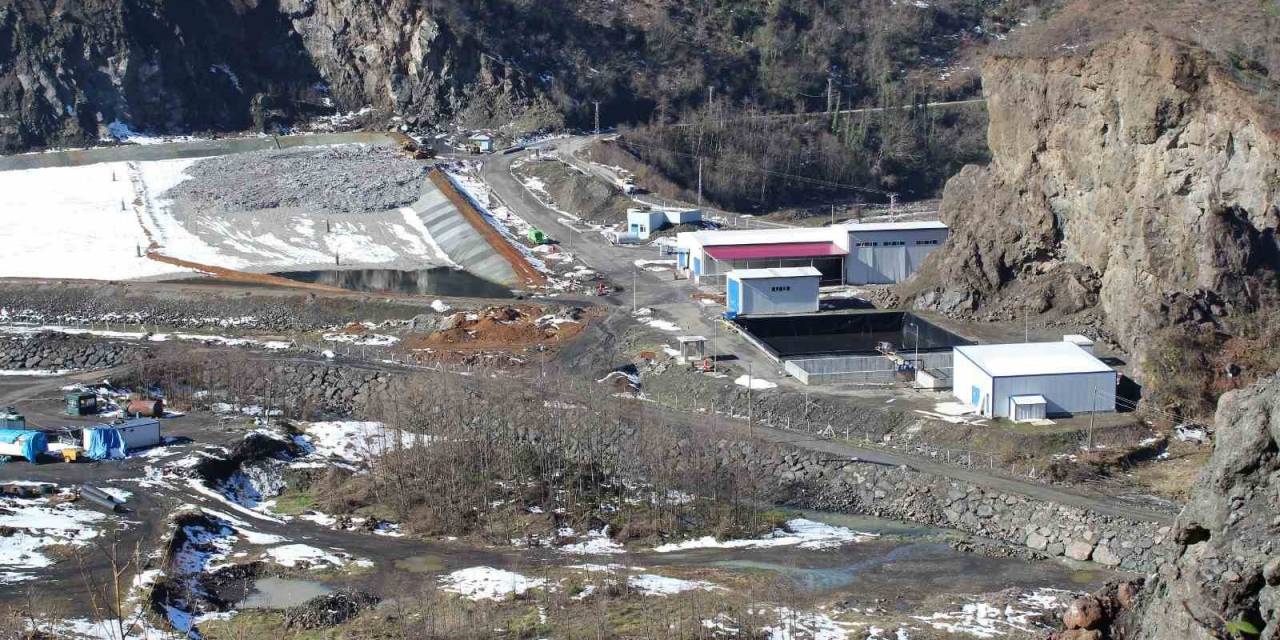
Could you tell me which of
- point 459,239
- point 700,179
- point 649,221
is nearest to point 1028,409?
point 649,221

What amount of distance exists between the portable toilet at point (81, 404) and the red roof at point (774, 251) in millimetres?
24029

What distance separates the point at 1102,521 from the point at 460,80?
67.3 meters

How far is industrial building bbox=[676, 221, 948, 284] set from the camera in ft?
187

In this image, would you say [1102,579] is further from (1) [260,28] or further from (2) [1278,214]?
(1) [260,28]

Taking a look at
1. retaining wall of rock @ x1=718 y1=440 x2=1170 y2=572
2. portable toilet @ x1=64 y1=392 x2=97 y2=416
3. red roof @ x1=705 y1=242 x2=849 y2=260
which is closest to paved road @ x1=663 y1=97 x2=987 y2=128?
red roof @ x1=705 y1=242 x2=849 y2=260

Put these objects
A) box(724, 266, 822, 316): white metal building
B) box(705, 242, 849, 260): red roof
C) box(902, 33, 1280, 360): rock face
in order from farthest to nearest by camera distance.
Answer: box(705, 242, 849, 260): red roof < box(724, 266, 822, 316): white metal building < box(902, 33, 1280, 360): rock face

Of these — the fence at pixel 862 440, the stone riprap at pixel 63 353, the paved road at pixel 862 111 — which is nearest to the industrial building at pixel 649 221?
the fence at pixel 862 440

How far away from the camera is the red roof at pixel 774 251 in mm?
56531

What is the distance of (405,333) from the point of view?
52250mm

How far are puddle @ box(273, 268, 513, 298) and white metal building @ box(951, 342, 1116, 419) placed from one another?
22508mm

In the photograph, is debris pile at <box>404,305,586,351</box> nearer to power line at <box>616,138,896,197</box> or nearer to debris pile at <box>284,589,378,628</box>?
debris pile at <box>284,589,378,628</box>

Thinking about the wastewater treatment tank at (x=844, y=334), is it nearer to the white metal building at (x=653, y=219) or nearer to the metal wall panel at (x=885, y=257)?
the metal wall panel at (x=885, y=257)

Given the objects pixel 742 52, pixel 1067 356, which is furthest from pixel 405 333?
pixel 742 52

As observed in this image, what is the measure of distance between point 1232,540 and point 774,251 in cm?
4205
